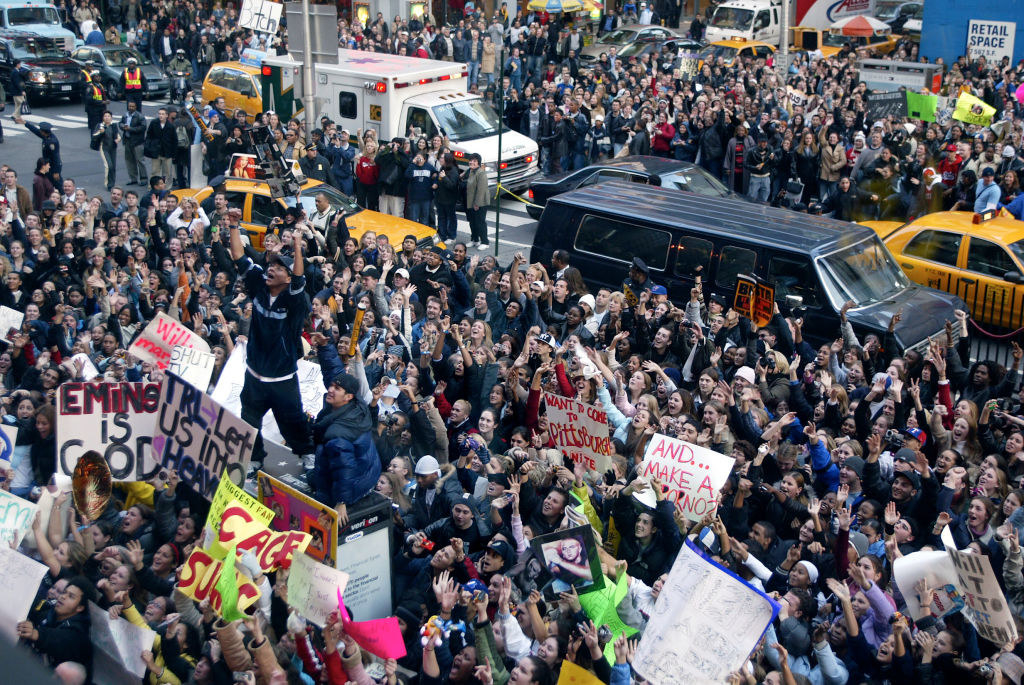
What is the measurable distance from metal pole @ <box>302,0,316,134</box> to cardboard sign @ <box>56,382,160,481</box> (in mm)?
9595

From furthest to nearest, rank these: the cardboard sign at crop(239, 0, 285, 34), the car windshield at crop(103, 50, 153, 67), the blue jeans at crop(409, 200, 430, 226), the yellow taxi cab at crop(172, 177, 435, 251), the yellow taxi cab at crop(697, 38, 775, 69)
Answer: the car windshield at crop(103, 50, 153, 67) < the yellow taxi cab at crop(697, 38, 775, 69) < the cardboard sign at crop(239, 0, 285, 34) < the blue jeans at crop(409, 200, 430, 226) < the yellow taxi cab at crop(172, 177, 435, 251)

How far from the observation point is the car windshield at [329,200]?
14.5 m

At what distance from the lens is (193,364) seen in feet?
28.8

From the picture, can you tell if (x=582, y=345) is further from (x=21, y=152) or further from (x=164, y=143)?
(x=21, y=152)

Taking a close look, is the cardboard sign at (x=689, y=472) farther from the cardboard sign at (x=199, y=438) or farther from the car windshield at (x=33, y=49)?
the car windshield at (x=33, y=49)

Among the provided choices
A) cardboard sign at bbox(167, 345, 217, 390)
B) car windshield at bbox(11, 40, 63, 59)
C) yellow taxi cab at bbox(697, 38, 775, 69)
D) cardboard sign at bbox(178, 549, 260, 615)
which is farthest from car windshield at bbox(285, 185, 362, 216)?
car windshield at bbox(11, 40, 63, 59)

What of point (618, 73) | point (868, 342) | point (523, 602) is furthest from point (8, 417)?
point (618, 73)

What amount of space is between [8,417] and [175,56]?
21329 mm

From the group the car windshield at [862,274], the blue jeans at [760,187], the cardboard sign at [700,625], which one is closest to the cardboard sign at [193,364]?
the cardboard sign at [700,625]

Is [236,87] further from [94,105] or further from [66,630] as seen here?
[66,630]

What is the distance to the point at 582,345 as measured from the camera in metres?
9.99

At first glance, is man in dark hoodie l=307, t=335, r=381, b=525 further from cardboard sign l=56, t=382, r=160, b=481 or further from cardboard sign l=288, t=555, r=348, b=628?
cardboard sign l=56, t=382, r=160, b=481

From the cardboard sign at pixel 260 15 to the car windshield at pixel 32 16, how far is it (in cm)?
1084

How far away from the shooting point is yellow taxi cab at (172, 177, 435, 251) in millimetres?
14281
